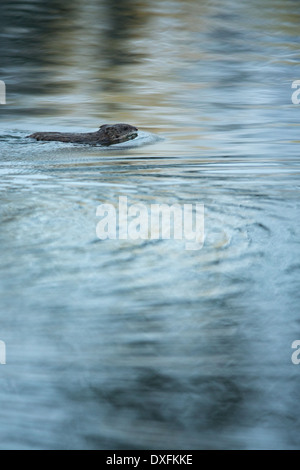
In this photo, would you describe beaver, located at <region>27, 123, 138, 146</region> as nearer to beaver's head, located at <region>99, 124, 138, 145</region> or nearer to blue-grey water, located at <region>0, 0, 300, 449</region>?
beaver's head, located at <region>99, 124, 138, 145</region>

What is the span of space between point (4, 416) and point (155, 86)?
7422 mm

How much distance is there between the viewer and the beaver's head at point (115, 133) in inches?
224

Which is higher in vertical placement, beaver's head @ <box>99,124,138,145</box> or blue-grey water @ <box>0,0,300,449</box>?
beaver's head @ <box>99,124,138,145</box>

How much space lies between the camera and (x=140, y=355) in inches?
79.6

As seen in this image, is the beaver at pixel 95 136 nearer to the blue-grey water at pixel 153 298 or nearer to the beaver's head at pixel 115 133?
the beaver's head at pixel 115 133

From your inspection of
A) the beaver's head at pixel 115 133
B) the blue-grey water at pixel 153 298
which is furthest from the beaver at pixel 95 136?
the blue-grey water at pixel 153 298

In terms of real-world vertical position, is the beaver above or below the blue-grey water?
above

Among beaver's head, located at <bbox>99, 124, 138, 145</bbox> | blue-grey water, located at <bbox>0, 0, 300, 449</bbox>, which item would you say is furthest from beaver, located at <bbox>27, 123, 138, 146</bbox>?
blue-grey water, located at <bbox>0, 0, 300, 449</bbox>

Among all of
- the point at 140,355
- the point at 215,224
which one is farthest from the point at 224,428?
the point at 215,224

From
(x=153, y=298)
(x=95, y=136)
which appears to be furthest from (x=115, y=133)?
(x=153, y=298)

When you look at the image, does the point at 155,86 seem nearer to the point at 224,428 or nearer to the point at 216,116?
the point at 216,116

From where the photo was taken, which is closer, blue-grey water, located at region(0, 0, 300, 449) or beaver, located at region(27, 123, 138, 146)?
blue-grey water, located at region(0, 0, 300, 449)

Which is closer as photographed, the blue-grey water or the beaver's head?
the blue-grey water

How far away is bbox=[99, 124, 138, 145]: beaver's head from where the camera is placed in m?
5.70
